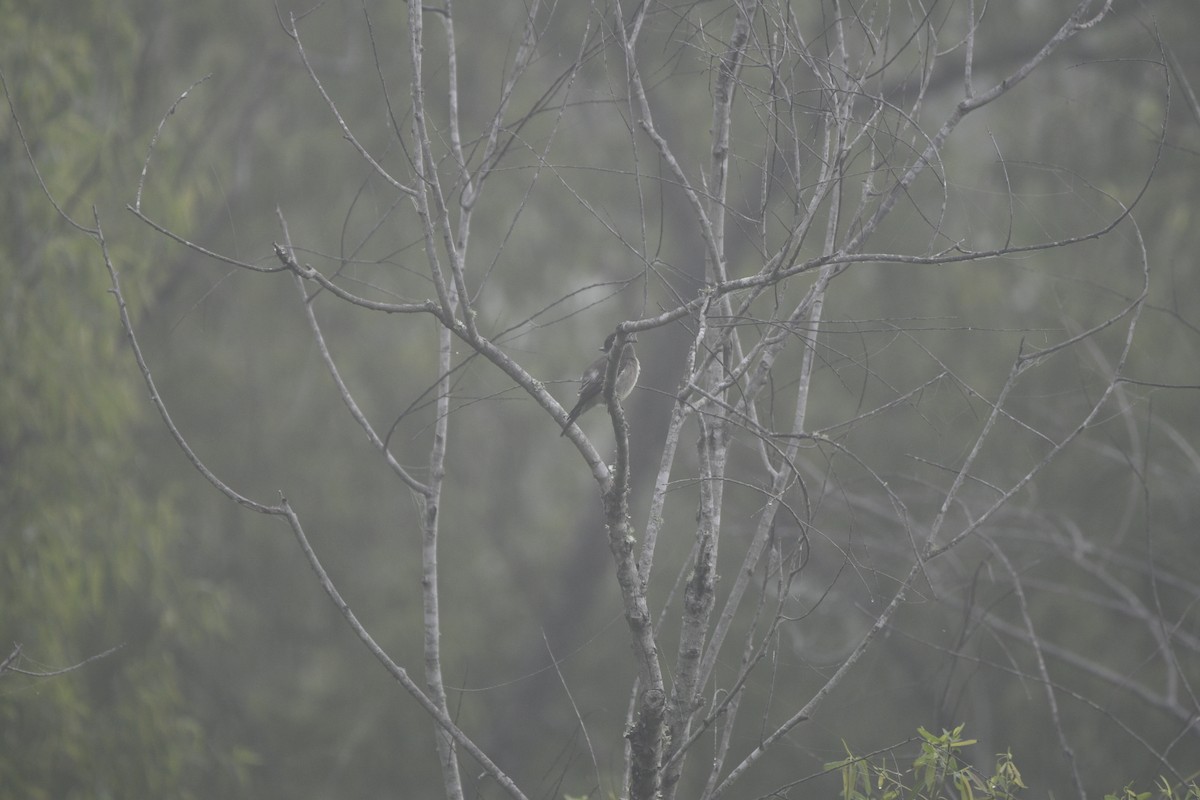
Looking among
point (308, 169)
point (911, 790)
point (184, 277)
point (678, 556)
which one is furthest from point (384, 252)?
point (911, 790)

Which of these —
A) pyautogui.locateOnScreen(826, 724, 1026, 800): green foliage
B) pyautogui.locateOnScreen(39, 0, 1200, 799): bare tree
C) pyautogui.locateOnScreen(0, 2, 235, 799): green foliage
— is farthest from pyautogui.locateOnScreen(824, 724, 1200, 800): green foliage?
pyautogui.locateOnScreen(0, 2, 235, 799): green foliage

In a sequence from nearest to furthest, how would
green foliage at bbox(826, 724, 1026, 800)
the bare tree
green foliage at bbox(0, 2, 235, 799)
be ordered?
green foliage at bbox(826, 724, 1026, 800), the bare tree, green foliage at bbox(0, 2, 235, 799)

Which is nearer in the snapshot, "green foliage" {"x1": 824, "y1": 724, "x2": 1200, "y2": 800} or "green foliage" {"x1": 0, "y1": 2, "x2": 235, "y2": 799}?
"green foliage" {"x1": 824, "y1": 724, "x2": 1200, "y2": 800}

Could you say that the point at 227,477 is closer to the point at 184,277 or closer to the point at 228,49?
the point at 184,277

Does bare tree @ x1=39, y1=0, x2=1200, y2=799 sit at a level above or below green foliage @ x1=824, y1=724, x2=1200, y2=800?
above

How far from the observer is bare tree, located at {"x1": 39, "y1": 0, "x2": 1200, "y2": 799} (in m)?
3.33

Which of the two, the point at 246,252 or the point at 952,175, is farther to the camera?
the point at 246,252

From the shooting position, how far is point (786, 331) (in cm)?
336

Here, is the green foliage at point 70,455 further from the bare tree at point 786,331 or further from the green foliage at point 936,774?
the green foliage at point 936,774

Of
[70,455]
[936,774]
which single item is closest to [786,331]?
[936,774]

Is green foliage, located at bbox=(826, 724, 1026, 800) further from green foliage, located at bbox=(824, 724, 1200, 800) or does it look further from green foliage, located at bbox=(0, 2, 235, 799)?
green foliage, located at bbox=(0, 2, 235, 799)

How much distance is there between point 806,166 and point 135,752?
18.9 ft

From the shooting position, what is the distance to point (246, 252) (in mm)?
10133

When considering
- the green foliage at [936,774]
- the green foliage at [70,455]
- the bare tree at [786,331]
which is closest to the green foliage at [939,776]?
the green foliage at [936,774]
